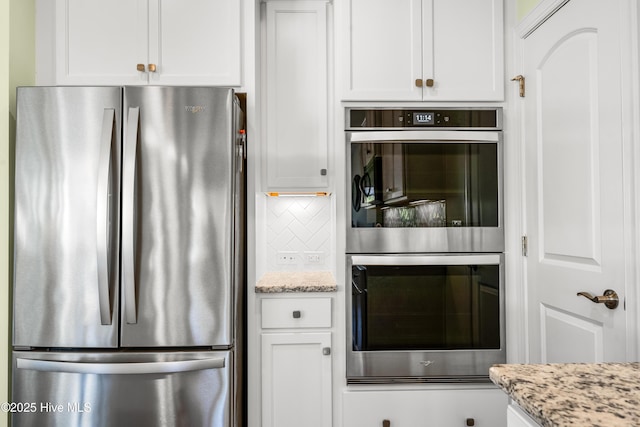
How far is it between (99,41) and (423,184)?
166cm

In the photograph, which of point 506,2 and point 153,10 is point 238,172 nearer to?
point 153,10

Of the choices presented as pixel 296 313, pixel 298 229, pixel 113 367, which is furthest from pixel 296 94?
pixel 113 367

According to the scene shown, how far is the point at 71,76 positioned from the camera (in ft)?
5.94

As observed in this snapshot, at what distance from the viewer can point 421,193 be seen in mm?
1829

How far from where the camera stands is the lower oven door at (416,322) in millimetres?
1818

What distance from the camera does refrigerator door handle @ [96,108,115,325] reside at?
1.51m

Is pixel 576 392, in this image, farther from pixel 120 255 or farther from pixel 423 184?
pixel 120 255

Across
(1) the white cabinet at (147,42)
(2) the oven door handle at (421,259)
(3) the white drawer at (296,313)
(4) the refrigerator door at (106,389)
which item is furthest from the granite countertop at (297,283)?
Result: (1) the white cabinet at (147,42)

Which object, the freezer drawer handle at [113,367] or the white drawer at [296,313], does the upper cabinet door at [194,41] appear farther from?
the freezer drawer handle at [113,367]

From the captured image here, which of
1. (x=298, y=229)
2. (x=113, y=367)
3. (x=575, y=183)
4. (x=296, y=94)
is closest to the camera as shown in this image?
(x=575, y=183)

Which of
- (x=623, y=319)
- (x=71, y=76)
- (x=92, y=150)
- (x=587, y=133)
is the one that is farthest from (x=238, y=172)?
(x=623, y=319)

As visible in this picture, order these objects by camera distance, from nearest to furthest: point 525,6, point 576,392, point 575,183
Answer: point 576,392
point 575,183
point 525,6

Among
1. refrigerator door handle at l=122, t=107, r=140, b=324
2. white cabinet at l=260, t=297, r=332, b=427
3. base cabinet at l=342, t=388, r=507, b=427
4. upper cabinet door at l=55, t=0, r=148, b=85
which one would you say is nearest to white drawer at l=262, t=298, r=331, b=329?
white cabinet at l=260, t=297, r=332, b=427

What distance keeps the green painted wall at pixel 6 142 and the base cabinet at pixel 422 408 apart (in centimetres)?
147
